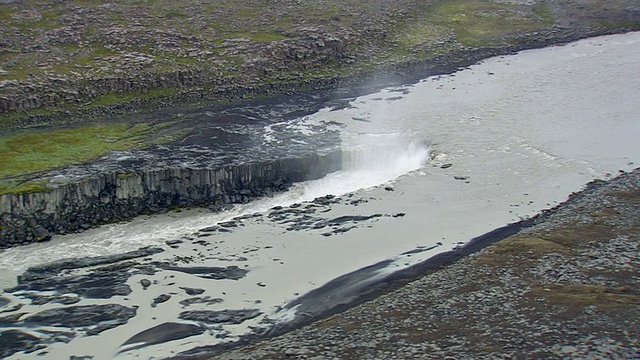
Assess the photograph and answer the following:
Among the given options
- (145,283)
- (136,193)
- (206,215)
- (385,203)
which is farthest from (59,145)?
(385,203)

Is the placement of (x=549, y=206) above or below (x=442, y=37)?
below

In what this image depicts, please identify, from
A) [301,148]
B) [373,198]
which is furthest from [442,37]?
[373,198]

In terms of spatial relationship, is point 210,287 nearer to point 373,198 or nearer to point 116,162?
point 373,198

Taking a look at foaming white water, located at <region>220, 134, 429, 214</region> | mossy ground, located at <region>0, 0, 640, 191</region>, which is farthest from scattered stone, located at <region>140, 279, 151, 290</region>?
mossy ground, located at <region>0, 0, 640, 191</region>

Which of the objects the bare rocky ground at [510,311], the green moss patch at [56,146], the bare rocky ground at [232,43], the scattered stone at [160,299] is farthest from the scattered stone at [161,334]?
the bare rocky ground at [232,43]

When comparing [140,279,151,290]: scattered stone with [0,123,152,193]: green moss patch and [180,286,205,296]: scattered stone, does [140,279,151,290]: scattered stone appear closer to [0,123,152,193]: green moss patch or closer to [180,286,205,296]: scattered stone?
[180,286,205,296]: scattered stone

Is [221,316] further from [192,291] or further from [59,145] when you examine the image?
[59,145]

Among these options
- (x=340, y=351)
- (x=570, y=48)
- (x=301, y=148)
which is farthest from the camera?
(x=570, y=48)
